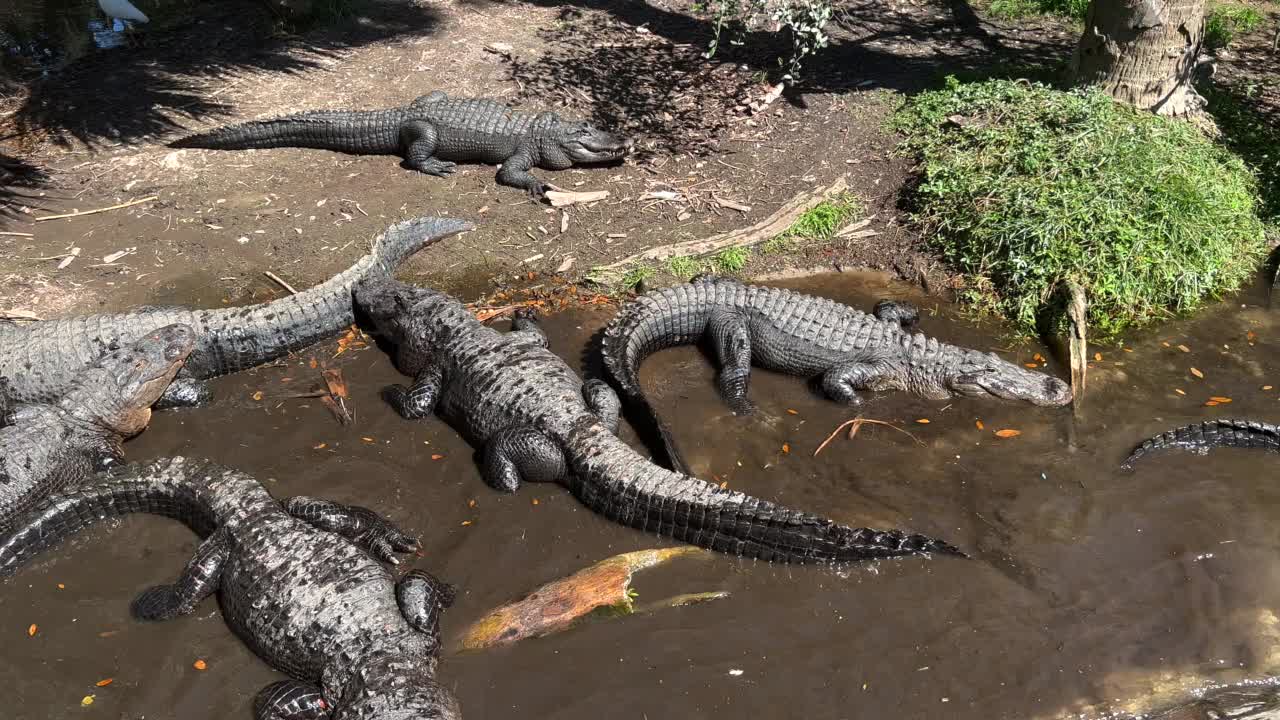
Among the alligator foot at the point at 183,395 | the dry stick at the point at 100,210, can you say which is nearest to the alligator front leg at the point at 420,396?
the alligator foot at the point at 183,395

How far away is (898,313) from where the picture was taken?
6.90 m

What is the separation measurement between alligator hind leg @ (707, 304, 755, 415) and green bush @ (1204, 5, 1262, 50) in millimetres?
8199

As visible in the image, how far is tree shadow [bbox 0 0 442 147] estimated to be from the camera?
9.23 metres

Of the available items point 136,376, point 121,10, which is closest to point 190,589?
point 136,376

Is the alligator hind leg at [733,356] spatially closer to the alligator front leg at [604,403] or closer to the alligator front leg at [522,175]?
the alligator front leg at [604,403]

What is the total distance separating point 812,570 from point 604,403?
171cm

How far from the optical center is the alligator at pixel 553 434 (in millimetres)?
4844

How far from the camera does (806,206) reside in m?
8.04

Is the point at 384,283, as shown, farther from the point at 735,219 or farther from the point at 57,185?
the point at 57,185

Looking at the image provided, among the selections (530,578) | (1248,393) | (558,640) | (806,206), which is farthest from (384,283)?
(1248,393)

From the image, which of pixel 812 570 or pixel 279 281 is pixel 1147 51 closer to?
pixel 812 570

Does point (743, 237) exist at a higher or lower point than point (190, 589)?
higher

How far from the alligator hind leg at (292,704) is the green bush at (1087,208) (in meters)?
5.58

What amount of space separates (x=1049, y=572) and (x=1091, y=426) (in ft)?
4.80
